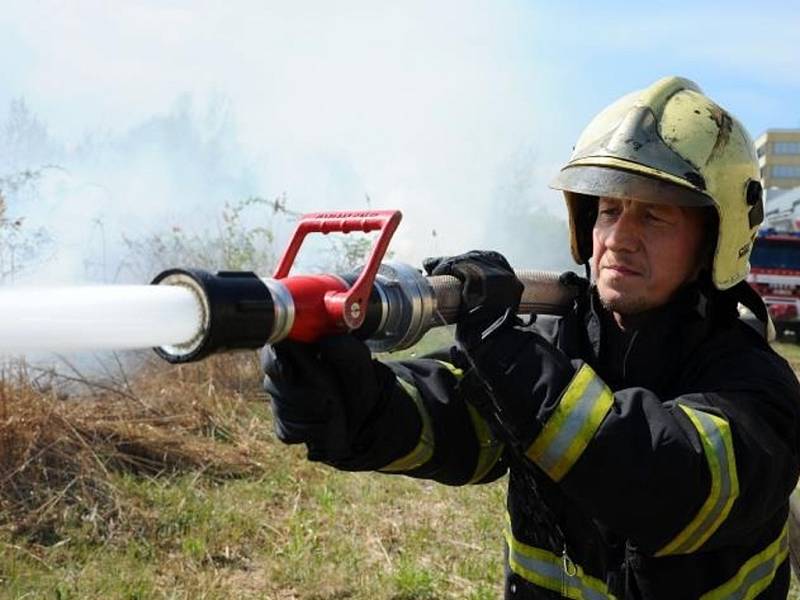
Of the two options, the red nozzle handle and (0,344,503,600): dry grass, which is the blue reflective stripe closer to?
the red nozzle handle

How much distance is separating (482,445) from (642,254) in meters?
0.56

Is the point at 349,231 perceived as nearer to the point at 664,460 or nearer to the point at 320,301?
the point at 320,301

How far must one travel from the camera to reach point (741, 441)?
5.44 ft

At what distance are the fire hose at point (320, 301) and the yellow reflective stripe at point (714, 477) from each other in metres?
0.49

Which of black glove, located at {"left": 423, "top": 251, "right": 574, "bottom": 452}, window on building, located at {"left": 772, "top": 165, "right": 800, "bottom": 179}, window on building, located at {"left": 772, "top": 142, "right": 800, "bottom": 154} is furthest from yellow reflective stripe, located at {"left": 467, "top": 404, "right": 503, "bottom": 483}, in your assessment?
window on building, located at {"left": 772, "top": 142, "right": 800, "bottom": 154}

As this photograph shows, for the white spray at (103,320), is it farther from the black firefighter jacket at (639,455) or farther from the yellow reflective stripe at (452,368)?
the yellow reflective stripe at (452,368)

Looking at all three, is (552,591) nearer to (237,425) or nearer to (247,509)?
(247,509)

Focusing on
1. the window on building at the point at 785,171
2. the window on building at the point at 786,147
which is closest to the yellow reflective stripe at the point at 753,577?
the window on building at the point at 785,171

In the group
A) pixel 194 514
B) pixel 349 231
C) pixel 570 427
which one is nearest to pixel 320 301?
pixel 349 231

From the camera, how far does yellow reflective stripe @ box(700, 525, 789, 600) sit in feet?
6.09

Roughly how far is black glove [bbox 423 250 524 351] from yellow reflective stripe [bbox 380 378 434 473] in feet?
1.00

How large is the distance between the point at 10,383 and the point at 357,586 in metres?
1.99

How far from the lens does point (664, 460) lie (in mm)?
1568

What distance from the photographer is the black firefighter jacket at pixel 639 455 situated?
1588 mm
